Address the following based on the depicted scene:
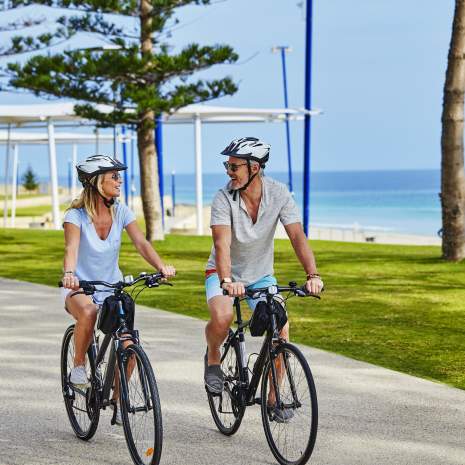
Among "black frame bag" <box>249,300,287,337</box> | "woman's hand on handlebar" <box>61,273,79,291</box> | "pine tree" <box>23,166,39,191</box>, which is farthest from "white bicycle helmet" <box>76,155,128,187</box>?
"pine tree" <box>23,166,39,191</box>

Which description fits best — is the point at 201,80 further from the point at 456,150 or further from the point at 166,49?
the point at 456,150

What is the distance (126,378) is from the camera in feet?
→ 18.3

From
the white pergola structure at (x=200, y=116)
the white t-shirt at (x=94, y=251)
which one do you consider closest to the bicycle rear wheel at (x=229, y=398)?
the white t-shirt at (x=94, y=251)

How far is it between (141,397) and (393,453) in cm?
137

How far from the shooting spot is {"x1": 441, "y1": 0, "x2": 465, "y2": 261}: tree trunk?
17766 millimetres

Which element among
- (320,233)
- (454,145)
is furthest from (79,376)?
(320,233)

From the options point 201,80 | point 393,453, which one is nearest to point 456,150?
point 201,80

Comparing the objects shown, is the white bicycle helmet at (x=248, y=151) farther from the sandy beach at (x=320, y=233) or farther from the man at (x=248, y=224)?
the sandy beach at (x=320, y=233)

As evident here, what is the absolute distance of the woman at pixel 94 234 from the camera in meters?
5.85

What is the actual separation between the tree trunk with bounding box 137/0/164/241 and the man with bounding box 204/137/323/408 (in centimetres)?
1782

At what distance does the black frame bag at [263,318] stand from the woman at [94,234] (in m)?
0.60

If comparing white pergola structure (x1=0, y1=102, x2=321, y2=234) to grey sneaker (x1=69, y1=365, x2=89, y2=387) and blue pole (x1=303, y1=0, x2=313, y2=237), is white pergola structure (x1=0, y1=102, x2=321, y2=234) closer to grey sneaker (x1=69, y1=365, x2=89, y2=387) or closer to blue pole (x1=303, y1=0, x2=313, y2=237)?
blue pole (x1=303, y1=0, x2=313, y2=237)

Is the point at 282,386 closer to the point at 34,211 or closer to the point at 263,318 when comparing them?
the point at 263,318

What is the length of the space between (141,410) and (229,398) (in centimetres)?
95
